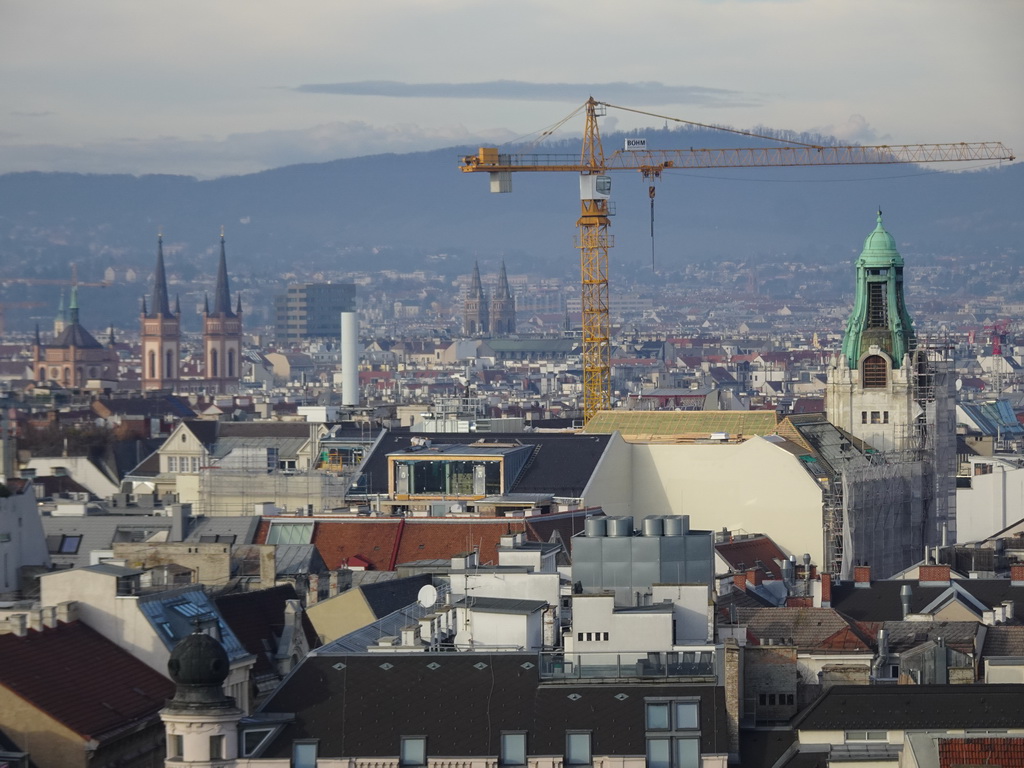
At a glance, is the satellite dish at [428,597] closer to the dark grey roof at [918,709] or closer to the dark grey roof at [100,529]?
the dark grey roof at [918,709]

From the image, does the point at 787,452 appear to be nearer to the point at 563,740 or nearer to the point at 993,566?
the point at 993,566

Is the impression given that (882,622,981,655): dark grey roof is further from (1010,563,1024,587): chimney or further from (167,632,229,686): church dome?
(167,632,229,686): church dome

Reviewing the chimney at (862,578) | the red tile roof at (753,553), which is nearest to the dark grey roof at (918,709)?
the chimney at (862,578)

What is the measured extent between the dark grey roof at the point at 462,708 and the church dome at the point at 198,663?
1.48m

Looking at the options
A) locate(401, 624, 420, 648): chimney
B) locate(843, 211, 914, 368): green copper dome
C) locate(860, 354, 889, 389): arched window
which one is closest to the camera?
locate(401, 624, 420, 648): chimney

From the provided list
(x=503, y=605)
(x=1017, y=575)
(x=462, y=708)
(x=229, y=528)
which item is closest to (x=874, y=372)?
(x=229, y=528)

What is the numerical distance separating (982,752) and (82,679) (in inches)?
484

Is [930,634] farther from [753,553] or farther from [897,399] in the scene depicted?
[897,399]

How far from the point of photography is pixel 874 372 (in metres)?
92.4

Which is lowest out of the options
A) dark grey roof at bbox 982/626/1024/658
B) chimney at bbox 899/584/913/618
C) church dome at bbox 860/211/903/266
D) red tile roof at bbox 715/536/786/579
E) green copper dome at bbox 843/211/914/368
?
red tile roof at bbox 715/536/786/579

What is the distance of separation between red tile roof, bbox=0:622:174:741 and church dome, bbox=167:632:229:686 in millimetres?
4502

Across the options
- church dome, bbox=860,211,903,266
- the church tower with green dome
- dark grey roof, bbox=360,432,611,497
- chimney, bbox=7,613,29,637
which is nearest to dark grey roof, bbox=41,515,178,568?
dark grey roof, bbox=360,432,611,497

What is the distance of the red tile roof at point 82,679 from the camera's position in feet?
110

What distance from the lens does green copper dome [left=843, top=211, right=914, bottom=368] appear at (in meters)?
92.2
